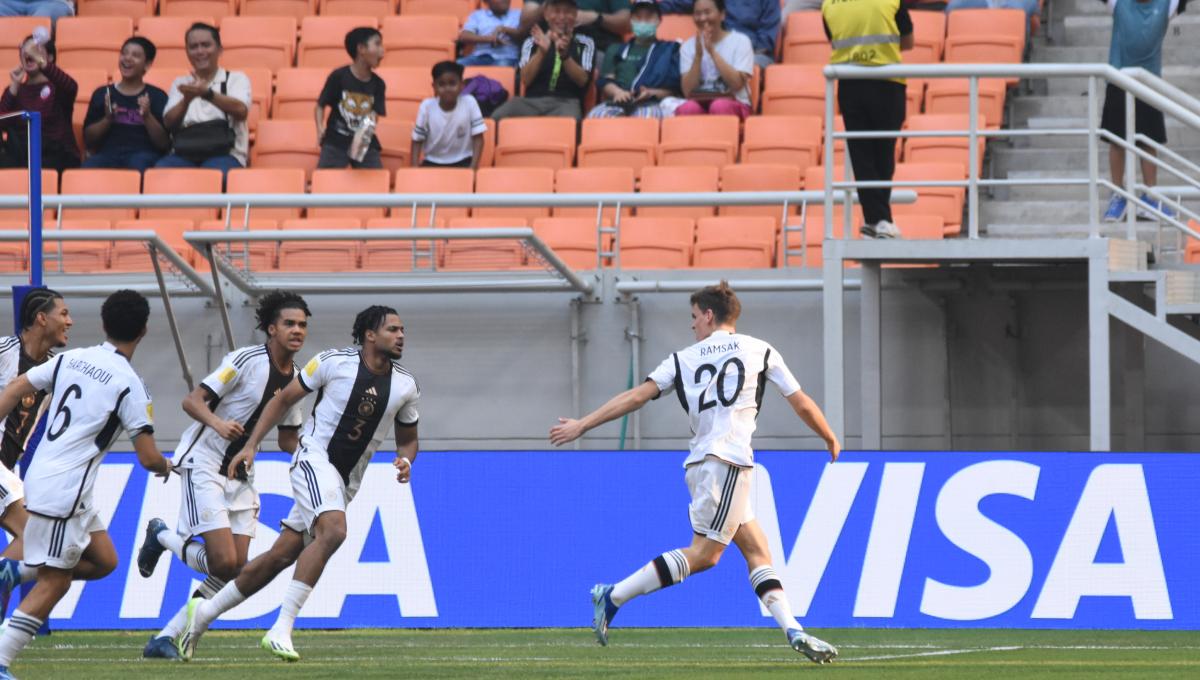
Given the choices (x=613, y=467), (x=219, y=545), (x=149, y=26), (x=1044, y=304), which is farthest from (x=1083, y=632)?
(x=149, y=26)

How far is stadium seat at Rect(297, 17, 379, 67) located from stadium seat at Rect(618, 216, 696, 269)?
4.95 m

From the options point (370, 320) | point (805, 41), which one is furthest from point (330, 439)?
point (805, 41)

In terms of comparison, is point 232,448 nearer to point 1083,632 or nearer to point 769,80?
point 1083,632

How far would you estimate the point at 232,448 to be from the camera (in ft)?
36.5

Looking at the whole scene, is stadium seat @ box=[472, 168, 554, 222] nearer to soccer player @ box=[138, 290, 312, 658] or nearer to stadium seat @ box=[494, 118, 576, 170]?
stadium seat @ box=[494, 118, 576, 170]

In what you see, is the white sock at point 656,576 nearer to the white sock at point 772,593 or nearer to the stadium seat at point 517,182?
the white sock at point 772,593

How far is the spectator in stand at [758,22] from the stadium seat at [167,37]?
5617 millimetres

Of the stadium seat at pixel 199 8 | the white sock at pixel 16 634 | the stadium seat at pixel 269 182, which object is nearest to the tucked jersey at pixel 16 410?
the white sock at pixel 16 634

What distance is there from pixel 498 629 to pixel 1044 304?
568 cm

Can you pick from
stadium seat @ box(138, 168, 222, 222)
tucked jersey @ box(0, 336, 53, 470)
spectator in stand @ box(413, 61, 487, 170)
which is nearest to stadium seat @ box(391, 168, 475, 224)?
spectator in stand @ box(413, 61, 487, 170)

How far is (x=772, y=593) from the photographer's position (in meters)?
9.64

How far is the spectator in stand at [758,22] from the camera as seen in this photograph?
18.4 metres

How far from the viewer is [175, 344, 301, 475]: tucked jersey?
1073 centimetres

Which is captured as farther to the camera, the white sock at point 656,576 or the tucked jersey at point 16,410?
the tucked jersey at point 16,410
